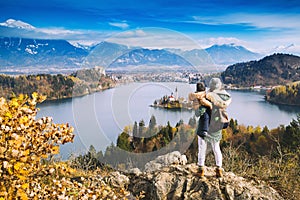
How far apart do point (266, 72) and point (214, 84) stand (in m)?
119

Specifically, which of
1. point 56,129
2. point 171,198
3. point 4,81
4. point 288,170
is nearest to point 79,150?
point 171,198

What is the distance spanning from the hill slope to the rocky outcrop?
9920 centimetres

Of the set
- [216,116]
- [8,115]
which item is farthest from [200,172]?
[8,115]

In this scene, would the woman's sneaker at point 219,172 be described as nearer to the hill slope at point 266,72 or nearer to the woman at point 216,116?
the woman at point 216,116

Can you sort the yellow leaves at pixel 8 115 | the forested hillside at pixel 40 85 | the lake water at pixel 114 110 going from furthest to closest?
the forested hillside at pixel 40 85 < the lake water at pixel 114 110 < the yellow leaves at pixel 8 115

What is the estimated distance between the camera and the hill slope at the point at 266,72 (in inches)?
4226

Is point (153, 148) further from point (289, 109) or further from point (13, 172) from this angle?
point (289, 109)

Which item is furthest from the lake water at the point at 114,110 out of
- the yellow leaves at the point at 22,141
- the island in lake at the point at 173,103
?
the yellow leaves at the point at 22,141

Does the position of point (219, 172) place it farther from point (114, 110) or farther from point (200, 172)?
point (114, 110)

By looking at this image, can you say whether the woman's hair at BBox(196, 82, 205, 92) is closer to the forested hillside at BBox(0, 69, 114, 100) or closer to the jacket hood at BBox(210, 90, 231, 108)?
the jacket hood at BBox(210, 90, 231, 108)

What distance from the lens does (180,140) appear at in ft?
23.4

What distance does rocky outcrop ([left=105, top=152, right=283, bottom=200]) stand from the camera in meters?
5.13

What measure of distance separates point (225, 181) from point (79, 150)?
4804 mm

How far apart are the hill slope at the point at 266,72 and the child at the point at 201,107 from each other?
9935cm
